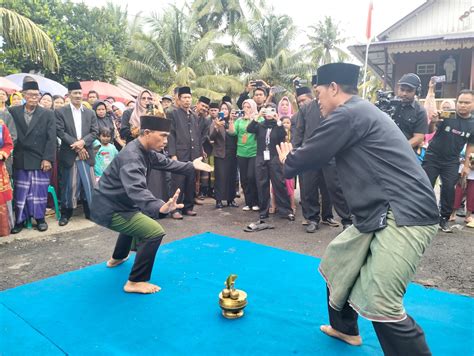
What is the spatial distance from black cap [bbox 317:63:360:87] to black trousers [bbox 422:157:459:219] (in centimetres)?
360

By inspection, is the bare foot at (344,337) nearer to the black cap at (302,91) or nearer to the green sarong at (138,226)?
the green sarong at (138,226)

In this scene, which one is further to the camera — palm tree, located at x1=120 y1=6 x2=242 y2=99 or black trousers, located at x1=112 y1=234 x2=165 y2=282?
palm tree, located at x1=120 y1=6 x2=242 y2=99

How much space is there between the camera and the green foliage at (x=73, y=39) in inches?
503

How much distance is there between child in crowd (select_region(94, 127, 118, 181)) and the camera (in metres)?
6.12

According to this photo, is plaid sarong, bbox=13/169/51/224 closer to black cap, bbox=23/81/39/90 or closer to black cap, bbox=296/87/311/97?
black cap, bbox=23/81/39/90

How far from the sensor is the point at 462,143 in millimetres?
5293

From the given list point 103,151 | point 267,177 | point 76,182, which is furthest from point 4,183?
point 267,177

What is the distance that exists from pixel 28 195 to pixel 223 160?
3.06 metres

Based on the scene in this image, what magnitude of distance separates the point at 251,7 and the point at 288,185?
74.1 feet

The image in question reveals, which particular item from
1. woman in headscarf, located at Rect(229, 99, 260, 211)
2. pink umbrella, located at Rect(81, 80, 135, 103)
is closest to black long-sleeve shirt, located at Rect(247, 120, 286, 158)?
woman in headscarf, located at Rect(229, 99, 260, 211)

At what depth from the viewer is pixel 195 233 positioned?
5219mm

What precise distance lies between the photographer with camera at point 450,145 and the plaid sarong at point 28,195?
5.29 metres

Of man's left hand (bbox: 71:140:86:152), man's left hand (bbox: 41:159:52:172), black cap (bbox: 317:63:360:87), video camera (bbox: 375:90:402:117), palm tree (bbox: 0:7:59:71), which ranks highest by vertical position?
palm tree (bbox: 0:7:59:71)

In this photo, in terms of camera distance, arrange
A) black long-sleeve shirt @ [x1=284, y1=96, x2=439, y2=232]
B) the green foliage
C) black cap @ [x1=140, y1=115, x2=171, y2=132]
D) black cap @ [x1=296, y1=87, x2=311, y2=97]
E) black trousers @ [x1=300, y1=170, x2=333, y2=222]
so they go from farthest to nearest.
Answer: the green foliage
black cap @ [x1=296, y1=87, x2=311, y2=97]
black trousers @ [x1=300, y1=170, x2=333, y2=222]
black cap @ [x1=140, y1=115, x2=171, y2=132]
black long-sleeve shirt @ [x1=284, y1=96, x2=439, y2=232]
